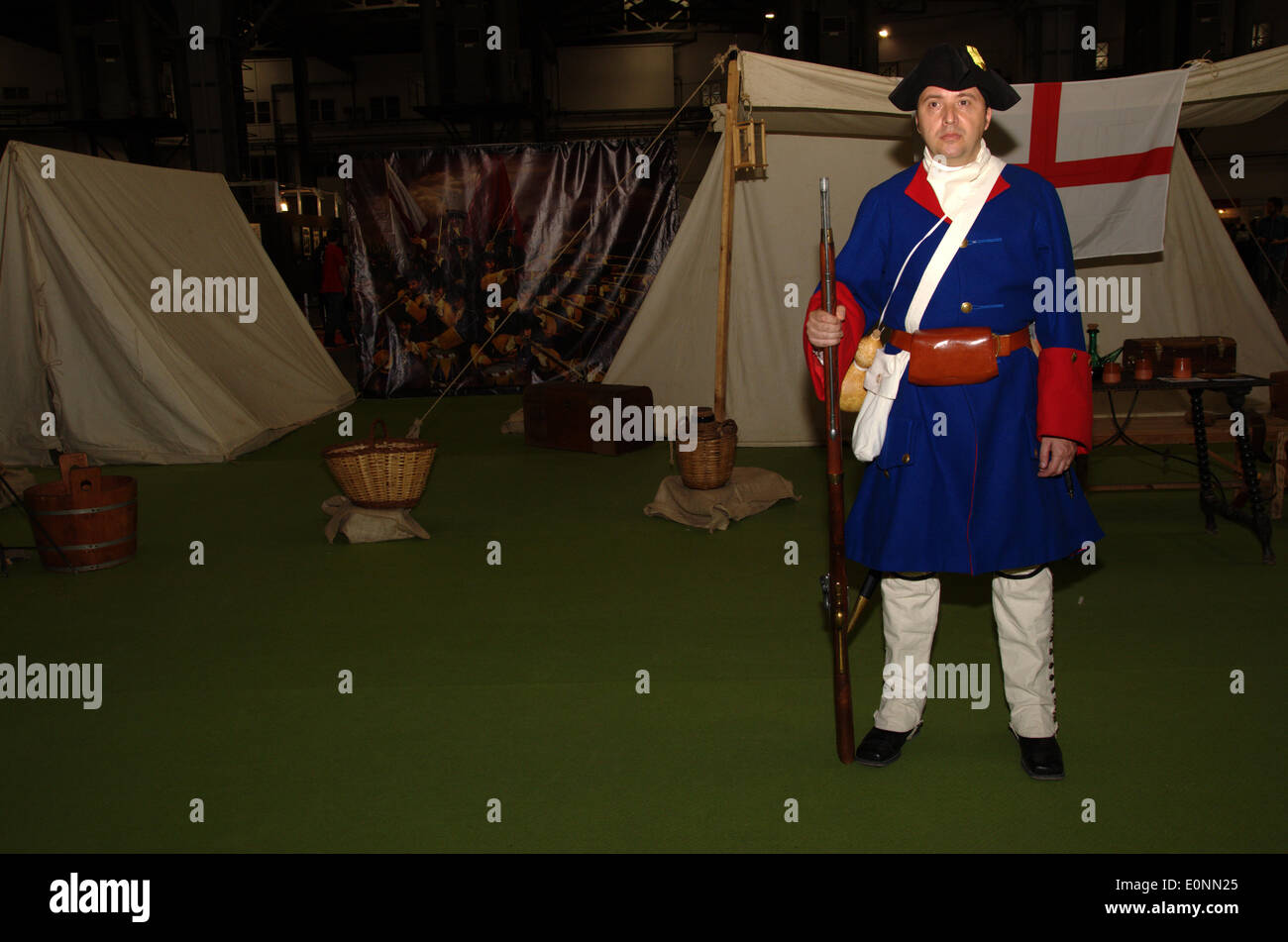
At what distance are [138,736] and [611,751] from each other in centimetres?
127

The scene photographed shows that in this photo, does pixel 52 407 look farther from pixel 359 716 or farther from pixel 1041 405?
pixel 1041 405

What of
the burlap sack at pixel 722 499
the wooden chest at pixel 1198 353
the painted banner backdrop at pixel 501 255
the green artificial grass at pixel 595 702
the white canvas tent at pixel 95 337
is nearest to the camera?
the green artificial grass at pixel 595 702

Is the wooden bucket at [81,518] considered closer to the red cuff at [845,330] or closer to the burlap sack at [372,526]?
the burlap sack at [372,526]

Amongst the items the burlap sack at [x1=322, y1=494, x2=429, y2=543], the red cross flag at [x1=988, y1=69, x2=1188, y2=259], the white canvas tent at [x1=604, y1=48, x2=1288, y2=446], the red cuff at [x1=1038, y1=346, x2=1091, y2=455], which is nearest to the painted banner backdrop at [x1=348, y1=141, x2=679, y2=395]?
the white canvas tent at [x1=604, y1=48, x2=1288, y2=446]

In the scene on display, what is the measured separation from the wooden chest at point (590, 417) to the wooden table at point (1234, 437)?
3061mm

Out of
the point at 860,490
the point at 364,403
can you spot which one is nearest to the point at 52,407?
the point at 364,403

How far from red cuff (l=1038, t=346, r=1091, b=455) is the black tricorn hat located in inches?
21.1

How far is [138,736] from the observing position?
2740mm

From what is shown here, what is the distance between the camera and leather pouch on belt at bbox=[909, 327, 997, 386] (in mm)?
2180

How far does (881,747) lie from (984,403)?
86cm

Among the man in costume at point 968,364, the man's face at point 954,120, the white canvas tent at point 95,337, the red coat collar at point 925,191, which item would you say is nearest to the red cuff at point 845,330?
the man in costume at point 968,364

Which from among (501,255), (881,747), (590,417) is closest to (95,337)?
(590,417)

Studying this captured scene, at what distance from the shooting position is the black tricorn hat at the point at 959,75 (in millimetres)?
2109

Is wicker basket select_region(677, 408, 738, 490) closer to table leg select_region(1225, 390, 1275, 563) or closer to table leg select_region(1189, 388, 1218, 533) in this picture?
table leg select_region(1189, 388, 1218, 533)
